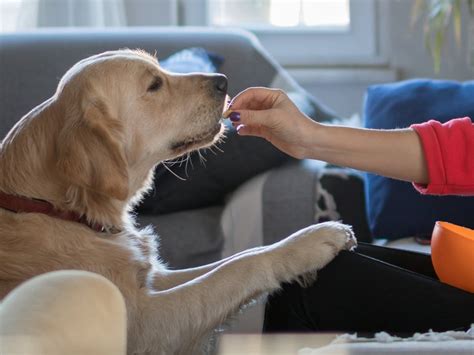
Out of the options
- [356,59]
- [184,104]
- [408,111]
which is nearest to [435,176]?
[184,104]

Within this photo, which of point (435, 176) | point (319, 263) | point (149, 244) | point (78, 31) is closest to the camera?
point (319, 263)

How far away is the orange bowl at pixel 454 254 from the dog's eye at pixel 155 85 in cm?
69

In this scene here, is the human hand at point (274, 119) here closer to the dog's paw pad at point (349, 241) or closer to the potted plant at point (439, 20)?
the dog's paw pad at point (349, 241)

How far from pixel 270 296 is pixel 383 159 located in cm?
37

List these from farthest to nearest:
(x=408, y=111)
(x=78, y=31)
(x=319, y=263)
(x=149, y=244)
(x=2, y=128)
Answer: (x=78, y=31)
(x=2, y=128)
(x=408, y=111)
(x=149, y=244)
(x=319, y=263)

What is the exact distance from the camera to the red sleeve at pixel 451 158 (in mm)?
1629

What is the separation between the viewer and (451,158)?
5.38 ft

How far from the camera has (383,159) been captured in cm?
169

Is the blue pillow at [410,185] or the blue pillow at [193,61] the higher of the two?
the blue pillow at [193,61]

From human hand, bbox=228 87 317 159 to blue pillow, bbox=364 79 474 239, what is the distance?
0.91 metres

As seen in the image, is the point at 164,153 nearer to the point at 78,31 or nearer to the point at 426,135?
the point at 426,135

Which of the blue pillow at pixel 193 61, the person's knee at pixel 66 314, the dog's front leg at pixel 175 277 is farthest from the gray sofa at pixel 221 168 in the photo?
the person's knee at pixel 66 314

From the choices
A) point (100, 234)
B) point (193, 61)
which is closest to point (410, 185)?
point (193, 61)

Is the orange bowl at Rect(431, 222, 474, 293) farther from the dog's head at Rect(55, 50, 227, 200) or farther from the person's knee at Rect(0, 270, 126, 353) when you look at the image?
the person's knee at Rect(0, 270, 126, 353)
